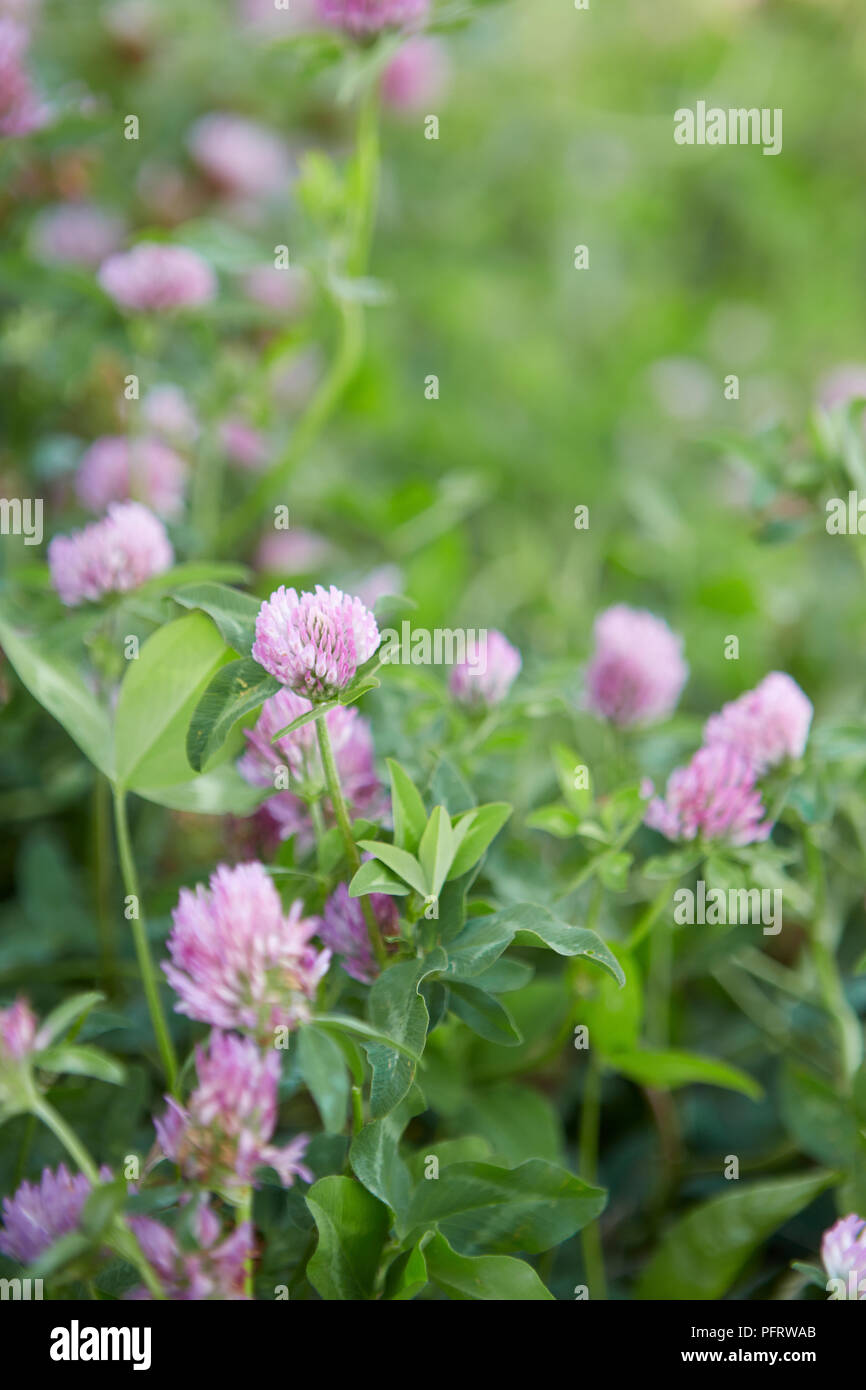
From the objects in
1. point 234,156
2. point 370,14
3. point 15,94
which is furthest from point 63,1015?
point 234,156

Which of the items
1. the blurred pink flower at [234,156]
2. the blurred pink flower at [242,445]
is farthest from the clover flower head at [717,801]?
the blurred pink flower at [234,156]

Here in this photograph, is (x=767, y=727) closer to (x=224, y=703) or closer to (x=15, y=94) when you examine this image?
(x=224, y=703)

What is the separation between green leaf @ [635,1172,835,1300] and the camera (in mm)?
613

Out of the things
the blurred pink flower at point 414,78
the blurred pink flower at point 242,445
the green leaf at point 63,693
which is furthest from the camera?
the blurred pink flower at point 414,78

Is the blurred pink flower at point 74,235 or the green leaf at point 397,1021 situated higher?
the blurred pink flower at point 74,235

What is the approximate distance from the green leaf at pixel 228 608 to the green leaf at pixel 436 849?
0.12m

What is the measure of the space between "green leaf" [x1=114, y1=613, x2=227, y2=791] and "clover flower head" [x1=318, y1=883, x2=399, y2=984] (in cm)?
11

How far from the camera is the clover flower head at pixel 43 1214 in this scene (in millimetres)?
489

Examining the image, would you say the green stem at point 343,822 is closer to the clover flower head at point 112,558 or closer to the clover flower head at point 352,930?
the clover flower head at point 352,930

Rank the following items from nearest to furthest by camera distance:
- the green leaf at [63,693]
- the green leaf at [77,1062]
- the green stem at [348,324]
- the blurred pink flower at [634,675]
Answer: the green leaf at [77,1062] → the green leaf at [63,693] → the blurred pink flower at [634,675] → the green stem at [348,324]

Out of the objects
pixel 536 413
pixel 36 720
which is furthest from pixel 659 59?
pixel 36 720

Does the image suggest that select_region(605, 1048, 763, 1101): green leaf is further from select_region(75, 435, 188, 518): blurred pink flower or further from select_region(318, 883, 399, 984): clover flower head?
select_region(75, 435, 188, 518): blurred pink flower

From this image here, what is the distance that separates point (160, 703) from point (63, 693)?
0.19 ft

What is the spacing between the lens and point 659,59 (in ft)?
6.29
